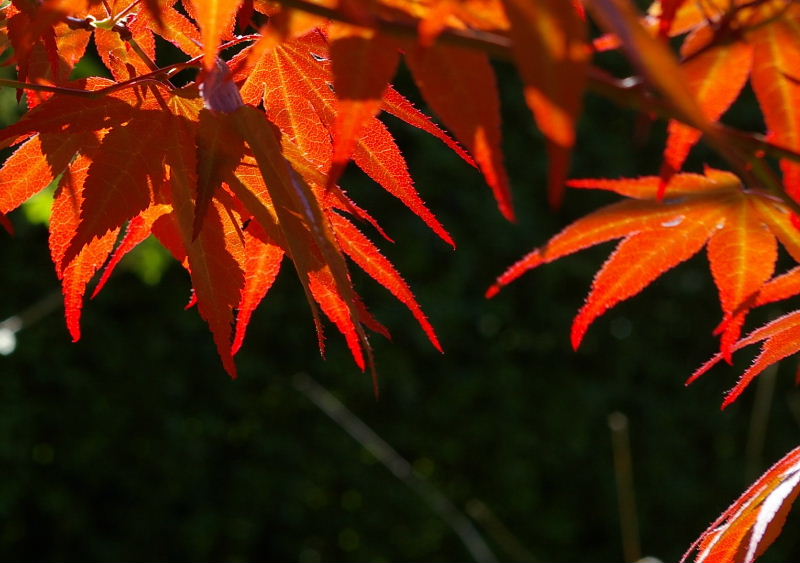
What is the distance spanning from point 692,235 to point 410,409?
2280 millimetres

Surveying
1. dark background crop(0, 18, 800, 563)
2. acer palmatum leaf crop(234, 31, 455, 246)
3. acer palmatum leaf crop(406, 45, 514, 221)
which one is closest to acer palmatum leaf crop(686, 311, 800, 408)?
acer palmatum leaf crop(234, 31, 455, 246)

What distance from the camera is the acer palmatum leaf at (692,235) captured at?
0.61 metres

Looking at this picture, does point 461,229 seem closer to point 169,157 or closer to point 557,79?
point 169,157

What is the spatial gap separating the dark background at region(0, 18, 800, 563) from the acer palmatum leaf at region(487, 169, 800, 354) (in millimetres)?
2130

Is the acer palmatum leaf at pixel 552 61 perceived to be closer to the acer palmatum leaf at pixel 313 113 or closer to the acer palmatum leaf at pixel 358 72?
the acer palmatum leaf at pixel 358 72

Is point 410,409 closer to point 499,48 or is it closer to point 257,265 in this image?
point 257,265

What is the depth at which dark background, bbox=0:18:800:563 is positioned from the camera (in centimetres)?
273

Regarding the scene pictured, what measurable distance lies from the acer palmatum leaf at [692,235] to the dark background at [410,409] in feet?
6.99

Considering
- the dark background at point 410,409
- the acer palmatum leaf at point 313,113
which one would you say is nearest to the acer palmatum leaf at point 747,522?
the acer palmatum leaf at point 313,113

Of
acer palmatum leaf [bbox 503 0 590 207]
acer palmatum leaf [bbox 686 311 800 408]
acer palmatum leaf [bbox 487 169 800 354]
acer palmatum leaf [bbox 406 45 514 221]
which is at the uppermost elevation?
acer palmatum leaf [bbox 503 0 590 207]

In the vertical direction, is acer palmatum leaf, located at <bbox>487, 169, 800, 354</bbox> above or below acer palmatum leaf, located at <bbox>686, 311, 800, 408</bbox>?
above

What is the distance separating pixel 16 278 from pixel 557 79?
265 cm

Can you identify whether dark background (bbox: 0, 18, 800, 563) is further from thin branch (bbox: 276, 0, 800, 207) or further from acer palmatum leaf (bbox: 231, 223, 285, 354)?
thin branch (bbox: 276, 0, 800, 207)

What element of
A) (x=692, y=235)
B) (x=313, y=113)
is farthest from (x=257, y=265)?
(x=692, y=235)
